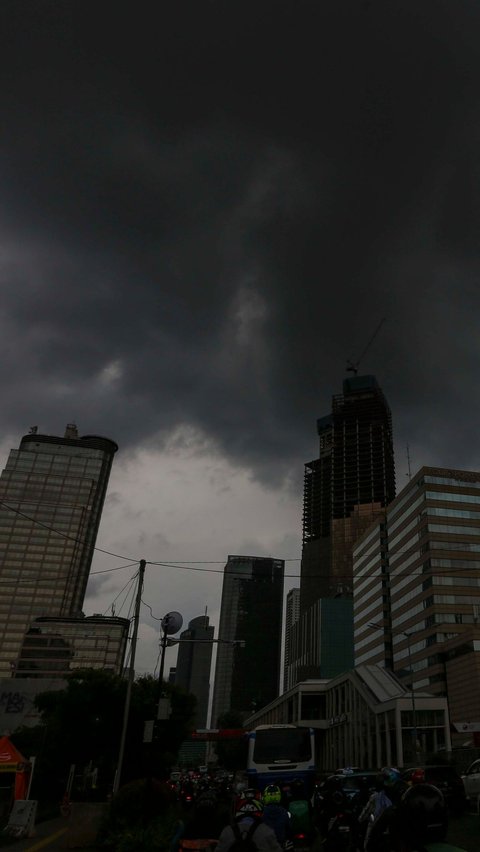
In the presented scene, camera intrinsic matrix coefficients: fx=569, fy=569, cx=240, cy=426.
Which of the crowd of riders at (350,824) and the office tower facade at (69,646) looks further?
the office tower facade at (69,646)

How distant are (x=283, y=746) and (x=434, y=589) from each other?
7412 centimetres

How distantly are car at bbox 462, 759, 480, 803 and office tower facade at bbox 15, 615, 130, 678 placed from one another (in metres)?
167

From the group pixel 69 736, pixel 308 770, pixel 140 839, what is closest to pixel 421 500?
pixel 69 736

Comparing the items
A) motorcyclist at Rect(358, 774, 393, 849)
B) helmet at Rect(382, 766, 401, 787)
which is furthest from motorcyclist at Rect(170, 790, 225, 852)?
helmet at Rect(382, 766, 401, 787)

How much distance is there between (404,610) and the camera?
101 meters

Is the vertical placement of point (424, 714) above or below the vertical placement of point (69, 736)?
above

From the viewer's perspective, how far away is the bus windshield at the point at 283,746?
76.9 ft

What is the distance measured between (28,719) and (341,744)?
75.8 m

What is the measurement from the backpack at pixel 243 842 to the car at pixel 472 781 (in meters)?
18.8

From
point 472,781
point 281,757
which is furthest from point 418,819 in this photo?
point 281,757

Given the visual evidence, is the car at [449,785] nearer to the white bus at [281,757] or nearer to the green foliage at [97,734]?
the white bus at [281,757]

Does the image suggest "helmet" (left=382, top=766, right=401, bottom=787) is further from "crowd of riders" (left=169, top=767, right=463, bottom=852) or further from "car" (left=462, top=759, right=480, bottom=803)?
"car" (left=462, top=759, right=480, bottom=803)

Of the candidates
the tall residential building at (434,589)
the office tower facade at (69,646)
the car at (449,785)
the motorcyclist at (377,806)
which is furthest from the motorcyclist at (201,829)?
the office tower facade at (69,646)

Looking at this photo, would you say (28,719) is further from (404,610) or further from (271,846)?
(271,846)
